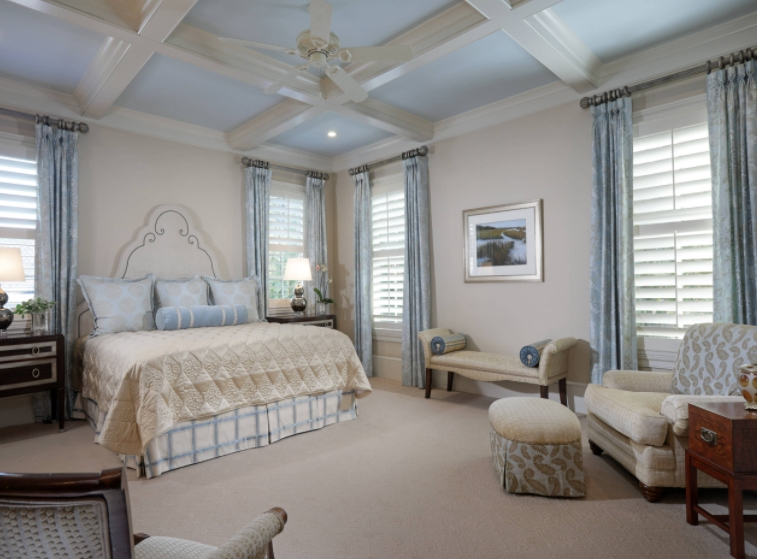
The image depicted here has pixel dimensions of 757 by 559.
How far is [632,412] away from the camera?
94.5 inches

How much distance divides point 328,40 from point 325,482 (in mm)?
2650

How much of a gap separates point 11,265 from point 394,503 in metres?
3.45

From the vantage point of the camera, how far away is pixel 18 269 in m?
3.59

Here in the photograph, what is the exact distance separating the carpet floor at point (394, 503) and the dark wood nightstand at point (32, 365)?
0.38m

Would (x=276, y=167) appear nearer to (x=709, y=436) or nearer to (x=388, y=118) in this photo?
(x=388, y=118)

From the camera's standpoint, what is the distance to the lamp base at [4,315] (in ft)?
11.8

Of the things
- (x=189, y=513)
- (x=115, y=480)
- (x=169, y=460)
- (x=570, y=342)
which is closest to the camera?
(x=115, y=480)

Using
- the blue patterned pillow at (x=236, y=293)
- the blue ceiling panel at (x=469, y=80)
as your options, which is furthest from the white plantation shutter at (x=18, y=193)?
the blue ceiling panel at (x=469, y=80)

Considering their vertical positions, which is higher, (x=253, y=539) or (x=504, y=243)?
(x=504, y=243)

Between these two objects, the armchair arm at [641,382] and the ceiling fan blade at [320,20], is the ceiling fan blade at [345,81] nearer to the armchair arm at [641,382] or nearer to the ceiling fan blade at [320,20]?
the ceiling fan blade at [320,20]

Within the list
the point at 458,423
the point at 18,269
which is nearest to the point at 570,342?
the point at 458,423

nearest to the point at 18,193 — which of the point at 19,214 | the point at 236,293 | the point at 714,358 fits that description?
the point at 19,214

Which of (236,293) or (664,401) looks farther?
(236,293)

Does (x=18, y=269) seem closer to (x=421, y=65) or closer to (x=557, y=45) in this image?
(x=421, y=65)
